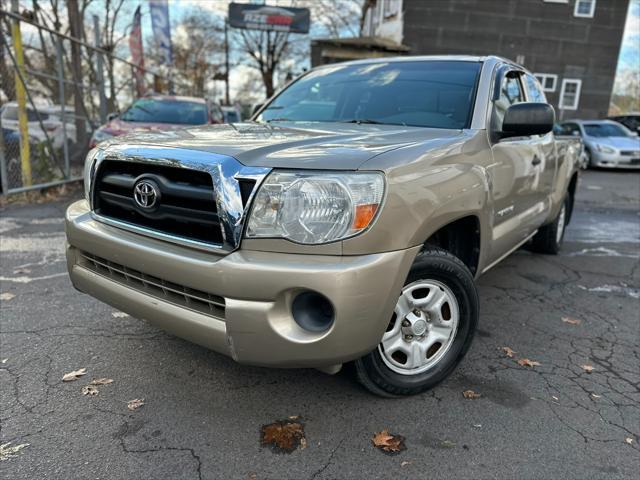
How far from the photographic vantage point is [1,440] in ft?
7.01

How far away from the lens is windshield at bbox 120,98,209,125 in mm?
8523

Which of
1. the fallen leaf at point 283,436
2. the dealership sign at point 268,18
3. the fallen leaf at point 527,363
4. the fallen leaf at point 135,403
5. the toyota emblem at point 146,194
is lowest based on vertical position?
the fallen leaf at point 527,363

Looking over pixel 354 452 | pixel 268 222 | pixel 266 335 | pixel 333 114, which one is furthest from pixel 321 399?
pixel 333 114

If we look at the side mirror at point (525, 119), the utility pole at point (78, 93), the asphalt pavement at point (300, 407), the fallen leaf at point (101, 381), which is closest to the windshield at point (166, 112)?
the utility pole at point (78, 93)

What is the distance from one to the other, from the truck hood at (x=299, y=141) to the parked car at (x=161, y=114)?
5.79 meters

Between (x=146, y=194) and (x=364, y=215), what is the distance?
1.02m

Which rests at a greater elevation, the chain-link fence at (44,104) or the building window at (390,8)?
the building window at (390,8)

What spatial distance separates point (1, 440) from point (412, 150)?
7.44 feet

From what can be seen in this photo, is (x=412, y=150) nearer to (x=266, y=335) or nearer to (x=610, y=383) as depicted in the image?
(x=266, y=335)

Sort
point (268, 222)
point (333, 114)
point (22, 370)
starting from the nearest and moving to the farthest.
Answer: point (268, 222)
point (22, 370)
point (333, 114)

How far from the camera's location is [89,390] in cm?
254

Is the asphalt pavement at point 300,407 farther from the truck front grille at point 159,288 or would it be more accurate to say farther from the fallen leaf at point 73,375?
the truck front grille at point 159,288

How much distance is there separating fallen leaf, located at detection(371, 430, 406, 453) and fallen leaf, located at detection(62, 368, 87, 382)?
5.43 ft

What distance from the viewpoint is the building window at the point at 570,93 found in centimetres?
2391
